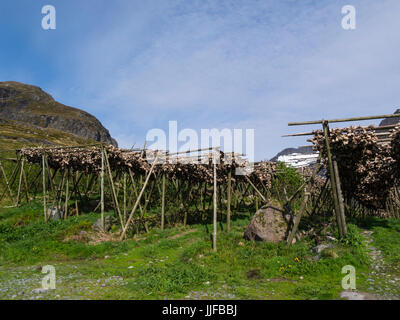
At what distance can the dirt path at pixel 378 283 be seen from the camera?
5.22 meters

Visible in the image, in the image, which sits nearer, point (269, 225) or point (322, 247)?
point (322, 247)

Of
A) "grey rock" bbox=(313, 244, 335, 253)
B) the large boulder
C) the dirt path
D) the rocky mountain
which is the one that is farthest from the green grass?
the rocky mountain

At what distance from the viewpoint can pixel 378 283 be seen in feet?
19.6

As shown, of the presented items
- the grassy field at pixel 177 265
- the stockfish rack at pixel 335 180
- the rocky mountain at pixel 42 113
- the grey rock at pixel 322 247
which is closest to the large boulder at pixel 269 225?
the grassy field at pixel 177 265

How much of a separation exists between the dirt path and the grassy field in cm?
17

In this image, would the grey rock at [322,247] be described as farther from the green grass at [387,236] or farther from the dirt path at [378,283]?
the green grass at [387,236]

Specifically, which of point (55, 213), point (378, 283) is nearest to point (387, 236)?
point (378, 283)

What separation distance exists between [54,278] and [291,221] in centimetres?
872

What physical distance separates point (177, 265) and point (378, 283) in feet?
18.1

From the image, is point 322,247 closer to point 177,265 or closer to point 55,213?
point 177,265

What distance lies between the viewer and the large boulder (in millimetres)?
10219

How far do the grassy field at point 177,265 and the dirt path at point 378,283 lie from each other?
171 millimetres

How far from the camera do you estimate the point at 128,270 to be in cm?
773
